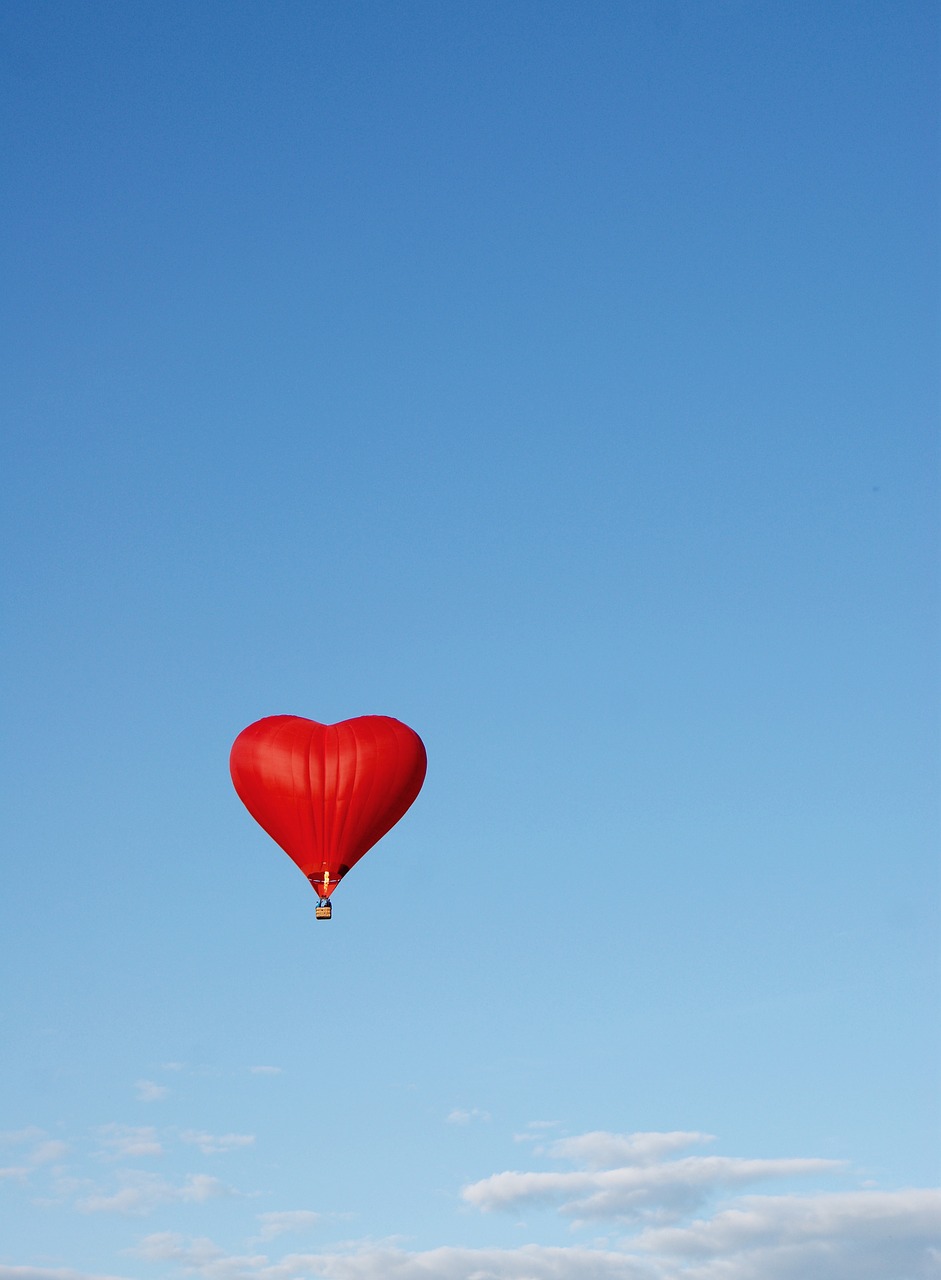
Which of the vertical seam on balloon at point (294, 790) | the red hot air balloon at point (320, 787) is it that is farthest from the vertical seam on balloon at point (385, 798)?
the vertical seam on balloon at point (294, 790)

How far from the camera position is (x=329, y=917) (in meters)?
49.7

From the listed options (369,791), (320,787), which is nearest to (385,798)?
(369,791)

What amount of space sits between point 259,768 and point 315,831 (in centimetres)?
218

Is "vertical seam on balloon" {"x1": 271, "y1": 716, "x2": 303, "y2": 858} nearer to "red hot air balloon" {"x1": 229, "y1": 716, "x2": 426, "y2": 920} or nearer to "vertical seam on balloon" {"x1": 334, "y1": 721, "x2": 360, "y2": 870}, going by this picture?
"red hot air balloon" {"x1": 229, "y1": 716, "x2": 426, "y2": 920}

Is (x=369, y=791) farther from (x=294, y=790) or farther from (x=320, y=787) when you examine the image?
(x=294, y=790)

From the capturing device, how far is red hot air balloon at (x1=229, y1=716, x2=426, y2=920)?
50.8 m

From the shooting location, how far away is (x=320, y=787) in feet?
A: 167

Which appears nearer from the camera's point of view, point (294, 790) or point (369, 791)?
point (294, 790)

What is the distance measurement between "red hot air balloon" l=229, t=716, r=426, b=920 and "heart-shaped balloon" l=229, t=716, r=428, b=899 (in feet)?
0.08

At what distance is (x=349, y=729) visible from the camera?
51.6 metres

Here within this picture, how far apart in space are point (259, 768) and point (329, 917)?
14.2ft

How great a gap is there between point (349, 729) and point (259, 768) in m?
2.58

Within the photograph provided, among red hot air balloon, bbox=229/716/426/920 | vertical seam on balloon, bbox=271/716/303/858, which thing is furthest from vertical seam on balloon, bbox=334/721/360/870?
vertical seam on balloon, bbox=271/716/303/858

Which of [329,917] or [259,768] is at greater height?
[259,768]
